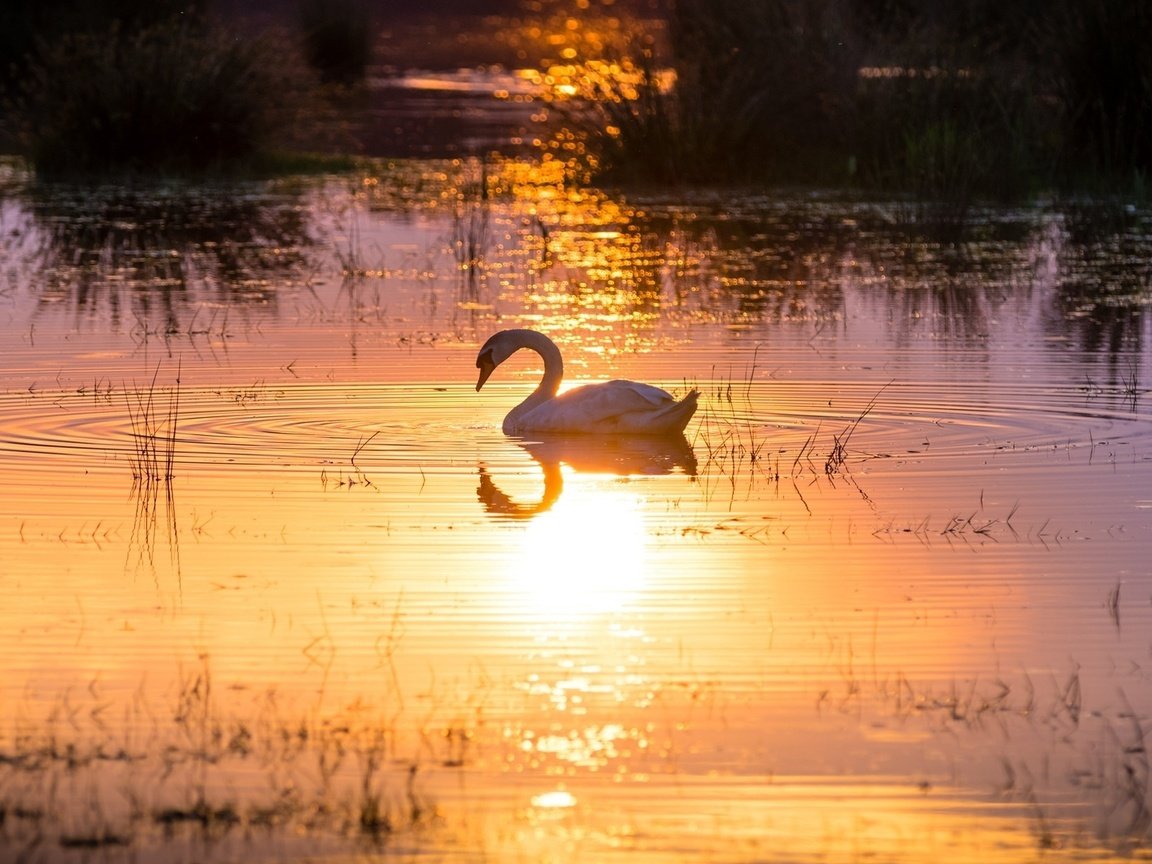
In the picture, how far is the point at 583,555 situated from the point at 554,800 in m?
2.76

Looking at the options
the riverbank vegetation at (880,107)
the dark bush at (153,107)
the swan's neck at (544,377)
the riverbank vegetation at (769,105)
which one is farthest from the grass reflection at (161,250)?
the riverbank vegetation at (880,107)

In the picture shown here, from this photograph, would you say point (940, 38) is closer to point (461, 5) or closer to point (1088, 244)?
point (1088, 244)

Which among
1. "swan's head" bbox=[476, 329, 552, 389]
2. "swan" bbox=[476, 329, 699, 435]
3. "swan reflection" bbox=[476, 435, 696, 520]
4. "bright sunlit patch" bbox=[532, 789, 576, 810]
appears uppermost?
"swan's head" bbox=[476, 329, 552, 389]

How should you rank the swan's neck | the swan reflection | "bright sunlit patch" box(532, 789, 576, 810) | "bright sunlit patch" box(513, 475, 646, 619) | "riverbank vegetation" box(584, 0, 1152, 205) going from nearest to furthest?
"bright sunlit patch" box(532, 789, 576, 810)
"bright sunlit patch" box(513, 475, 646, 619)
the swan reflection
the swan's neck
"riverbank vegetation" box(584, 0, 1152, 205)

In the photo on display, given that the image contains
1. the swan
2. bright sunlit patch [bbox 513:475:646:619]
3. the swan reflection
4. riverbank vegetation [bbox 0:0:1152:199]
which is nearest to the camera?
bright sunlit patch [bbox 513:475:646:619]

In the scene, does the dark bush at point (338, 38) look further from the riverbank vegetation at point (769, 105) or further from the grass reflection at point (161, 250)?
the grass reflection at point (161, 250)

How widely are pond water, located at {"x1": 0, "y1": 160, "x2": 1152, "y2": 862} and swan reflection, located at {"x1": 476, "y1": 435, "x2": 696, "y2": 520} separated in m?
0.04

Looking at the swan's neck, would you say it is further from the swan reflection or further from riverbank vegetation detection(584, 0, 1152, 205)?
riverbank vegetation detection(584, 0, 1152, 205)

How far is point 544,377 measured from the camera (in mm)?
11445

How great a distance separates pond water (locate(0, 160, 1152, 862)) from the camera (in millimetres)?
5344

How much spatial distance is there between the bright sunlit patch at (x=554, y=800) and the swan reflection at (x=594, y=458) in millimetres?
3710

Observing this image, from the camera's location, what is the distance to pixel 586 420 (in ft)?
35.0

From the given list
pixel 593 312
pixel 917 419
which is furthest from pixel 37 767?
pixel 593 312

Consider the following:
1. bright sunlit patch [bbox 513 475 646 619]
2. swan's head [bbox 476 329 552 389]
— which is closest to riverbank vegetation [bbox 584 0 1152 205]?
swan's head [bbox 476 329 552 389]
